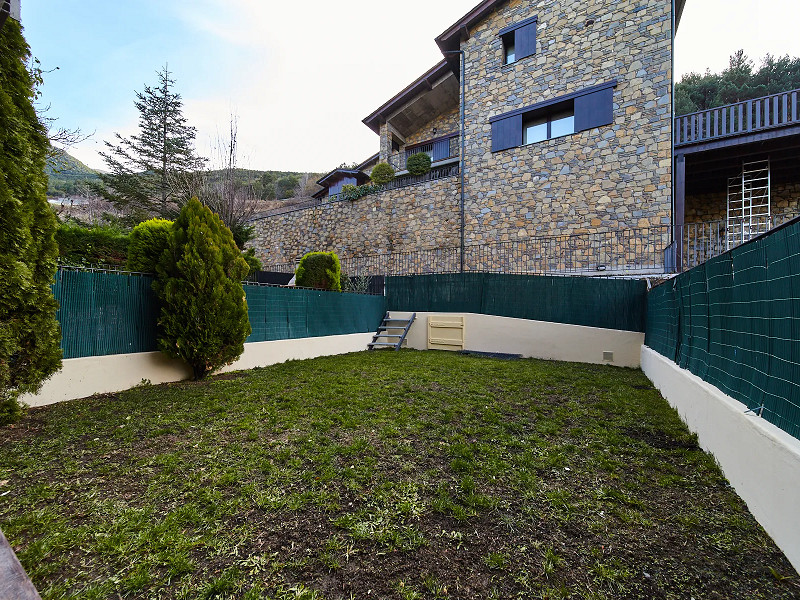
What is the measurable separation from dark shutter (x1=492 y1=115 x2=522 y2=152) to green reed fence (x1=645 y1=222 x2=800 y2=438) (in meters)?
9.34

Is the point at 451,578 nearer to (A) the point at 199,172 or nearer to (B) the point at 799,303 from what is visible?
(B) the point at 799,303

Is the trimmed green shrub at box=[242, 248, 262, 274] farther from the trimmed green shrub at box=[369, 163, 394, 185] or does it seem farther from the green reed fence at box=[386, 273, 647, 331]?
the trimmed green shrub at box=[369, 163, 394, 185]

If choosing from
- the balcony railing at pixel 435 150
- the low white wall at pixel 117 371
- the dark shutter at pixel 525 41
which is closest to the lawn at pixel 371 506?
the low white wall at pixel 117 371

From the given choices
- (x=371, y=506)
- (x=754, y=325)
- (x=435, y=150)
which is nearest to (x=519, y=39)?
(x=435, y=150)

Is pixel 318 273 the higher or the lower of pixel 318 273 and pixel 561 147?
the lower

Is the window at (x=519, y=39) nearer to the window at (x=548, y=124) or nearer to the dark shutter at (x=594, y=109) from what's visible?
the window at (x=548, y=124)

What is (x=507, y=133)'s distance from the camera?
36.4ft

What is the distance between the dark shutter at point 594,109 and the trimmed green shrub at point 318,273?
8.36 meters

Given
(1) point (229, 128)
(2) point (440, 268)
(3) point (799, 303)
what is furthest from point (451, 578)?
(1) point (229, 128)

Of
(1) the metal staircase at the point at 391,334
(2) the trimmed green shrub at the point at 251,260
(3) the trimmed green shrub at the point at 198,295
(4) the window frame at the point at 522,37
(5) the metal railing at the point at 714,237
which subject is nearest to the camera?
(3) the trimmed green shrub at the point at 198,295

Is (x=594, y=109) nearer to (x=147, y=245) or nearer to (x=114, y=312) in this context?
(x=147, y=245)

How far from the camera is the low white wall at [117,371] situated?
3.20m

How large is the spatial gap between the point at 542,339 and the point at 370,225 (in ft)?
29.0

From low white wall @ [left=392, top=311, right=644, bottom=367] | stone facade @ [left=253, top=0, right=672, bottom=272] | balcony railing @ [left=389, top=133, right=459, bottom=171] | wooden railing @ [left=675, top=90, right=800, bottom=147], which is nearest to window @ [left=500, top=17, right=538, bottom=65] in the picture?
stone facade @ [left=253, top=0, right=672, bottom=272]
